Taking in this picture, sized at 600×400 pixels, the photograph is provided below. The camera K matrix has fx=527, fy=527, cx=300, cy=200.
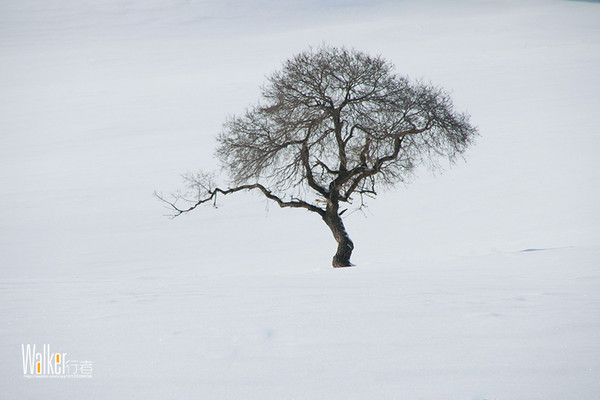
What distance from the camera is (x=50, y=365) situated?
15.2ft

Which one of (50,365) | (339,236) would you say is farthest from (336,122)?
(50,365)

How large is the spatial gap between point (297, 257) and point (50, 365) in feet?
58.9

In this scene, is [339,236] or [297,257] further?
[297,257]

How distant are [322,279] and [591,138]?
3620 cm

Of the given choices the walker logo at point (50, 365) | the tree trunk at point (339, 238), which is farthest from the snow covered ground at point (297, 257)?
the tree trunk at point (339, 238)

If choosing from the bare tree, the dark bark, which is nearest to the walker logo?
the bare tree

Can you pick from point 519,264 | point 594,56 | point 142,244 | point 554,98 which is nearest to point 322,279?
point 519,264

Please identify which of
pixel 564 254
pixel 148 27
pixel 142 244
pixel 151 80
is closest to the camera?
pixel 564 254

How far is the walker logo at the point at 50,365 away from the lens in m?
4.43

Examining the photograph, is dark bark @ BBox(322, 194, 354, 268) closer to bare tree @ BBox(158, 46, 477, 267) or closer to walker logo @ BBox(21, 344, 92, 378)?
bare tree @ BBox(158, 46, 477, 267)

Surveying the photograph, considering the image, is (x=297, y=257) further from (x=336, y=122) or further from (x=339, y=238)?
(x=336, y=122)

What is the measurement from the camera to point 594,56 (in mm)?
69500

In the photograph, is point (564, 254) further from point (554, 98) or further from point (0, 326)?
point (554, 98)

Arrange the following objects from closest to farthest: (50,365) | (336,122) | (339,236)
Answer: (50,365) → (336,122) → (339,236)
